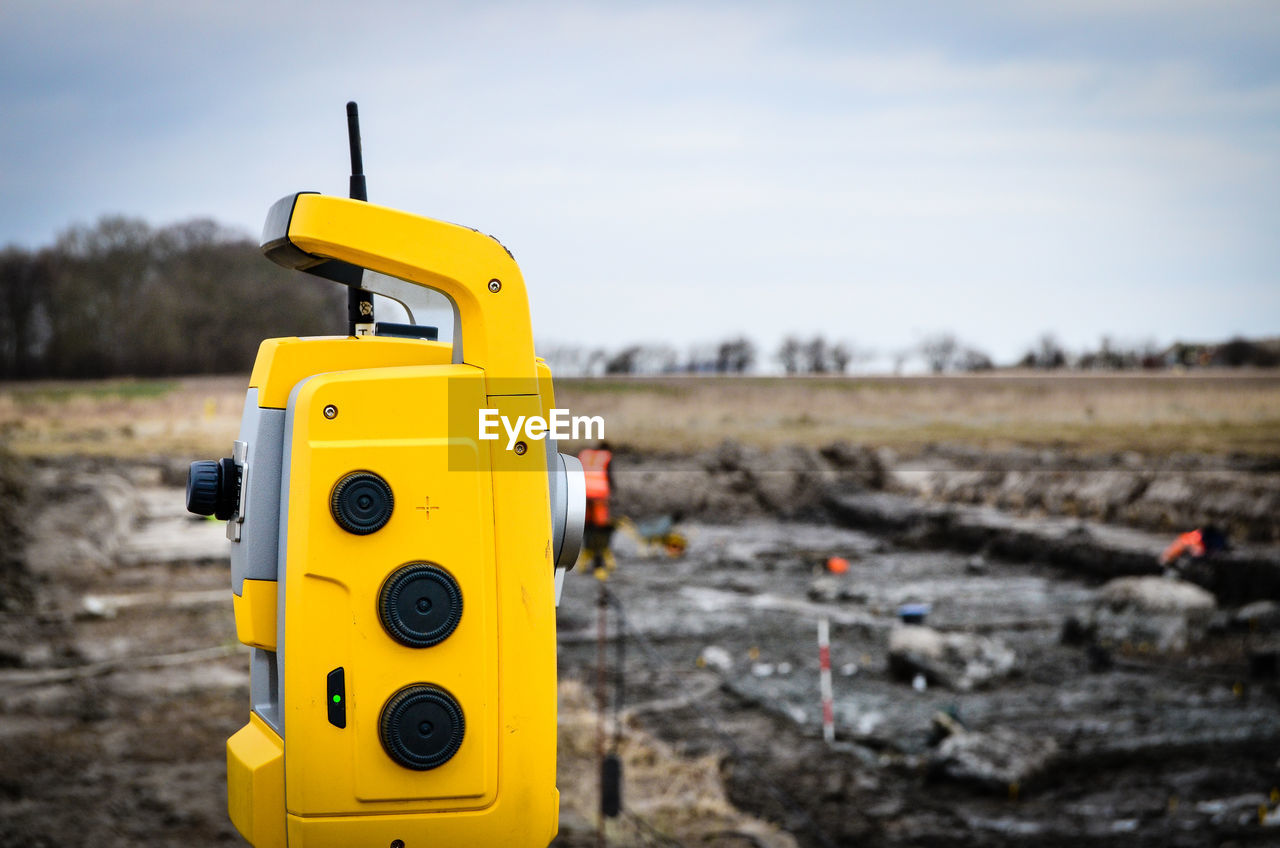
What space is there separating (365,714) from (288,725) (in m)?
0.12

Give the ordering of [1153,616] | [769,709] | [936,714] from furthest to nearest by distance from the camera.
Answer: [1153,616] → [769,709] → [936,714]

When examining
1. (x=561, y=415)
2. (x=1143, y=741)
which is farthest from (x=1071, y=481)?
(x=561, y=415)

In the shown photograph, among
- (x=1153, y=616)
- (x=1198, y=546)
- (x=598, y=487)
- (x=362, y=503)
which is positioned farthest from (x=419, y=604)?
(x=1198, y=546)

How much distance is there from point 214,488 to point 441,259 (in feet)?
1.79

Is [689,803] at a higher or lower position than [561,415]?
lower

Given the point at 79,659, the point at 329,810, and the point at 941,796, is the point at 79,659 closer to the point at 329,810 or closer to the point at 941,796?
the point at 941,796

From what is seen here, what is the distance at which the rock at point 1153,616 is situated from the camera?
31.7 ft

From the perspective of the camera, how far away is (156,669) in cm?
825

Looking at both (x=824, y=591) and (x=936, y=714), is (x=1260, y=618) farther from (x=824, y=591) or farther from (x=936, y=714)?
(x=936, y=714)

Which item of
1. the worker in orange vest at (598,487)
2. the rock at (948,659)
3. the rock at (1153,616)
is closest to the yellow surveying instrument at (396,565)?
the worker in orange vest at (598,487)

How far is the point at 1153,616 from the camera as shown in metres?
9.81

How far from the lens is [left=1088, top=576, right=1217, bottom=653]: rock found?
9.66 m

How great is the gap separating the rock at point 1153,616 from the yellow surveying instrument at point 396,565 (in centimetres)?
943

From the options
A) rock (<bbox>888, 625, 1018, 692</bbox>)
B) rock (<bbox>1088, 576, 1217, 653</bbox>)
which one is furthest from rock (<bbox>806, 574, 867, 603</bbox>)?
rock (<bbox>888, 625, 1018, 692</bbox>)
